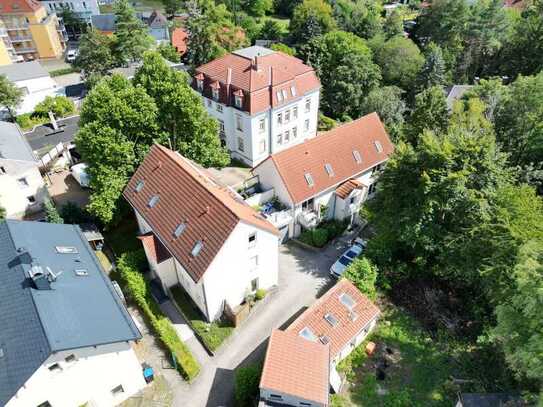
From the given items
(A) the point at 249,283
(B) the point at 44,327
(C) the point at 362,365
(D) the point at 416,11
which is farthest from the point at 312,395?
(D) the point at 416,11

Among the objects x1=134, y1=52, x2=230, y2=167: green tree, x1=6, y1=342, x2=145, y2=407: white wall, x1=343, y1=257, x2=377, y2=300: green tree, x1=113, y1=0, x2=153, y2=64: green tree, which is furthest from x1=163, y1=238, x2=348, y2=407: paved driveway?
x1=113, y1=0, x2=153, y2=64: green tree

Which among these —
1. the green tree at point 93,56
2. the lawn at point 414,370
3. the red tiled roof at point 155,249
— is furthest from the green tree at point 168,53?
the lawn at point 414,370

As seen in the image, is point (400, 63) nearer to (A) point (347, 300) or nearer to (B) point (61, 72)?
(A) point (347, 300)

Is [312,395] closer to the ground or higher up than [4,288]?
closer to the ground

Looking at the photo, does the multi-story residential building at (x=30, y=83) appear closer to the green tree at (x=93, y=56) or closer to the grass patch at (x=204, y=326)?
the green tree at (x=93, y=56)

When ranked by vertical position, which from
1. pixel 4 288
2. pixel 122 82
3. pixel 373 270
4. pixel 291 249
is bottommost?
pixel 291 249

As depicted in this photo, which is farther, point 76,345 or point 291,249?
point 291,249

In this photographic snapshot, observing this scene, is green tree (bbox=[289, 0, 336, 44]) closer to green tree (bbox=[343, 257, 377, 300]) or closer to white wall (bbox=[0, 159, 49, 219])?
white wall (bbox=[0, 159, 49, 219])

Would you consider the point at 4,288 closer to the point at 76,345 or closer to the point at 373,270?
the point at 76,345
